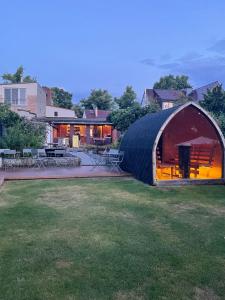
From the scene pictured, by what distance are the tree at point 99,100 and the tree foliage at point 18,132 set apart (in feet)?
123

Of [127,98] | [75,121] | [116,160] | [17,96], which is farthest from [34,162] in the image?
[127,98]

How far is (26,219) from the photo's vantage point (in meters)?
7.45

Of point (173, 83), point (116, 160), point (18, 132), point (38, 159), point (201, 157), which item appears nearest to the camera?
point (201, 157)

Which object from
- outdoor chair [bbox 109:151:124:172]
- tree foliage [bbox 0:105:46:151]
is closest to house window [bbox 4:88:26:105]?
tree foliage [bbox 0:105:46:151]

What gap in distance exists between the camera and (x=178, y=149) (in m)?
15.1

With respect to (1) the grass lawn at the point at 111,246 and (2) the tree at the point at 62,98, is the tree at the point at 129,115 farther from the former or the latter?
(2) the tree at the point at 62,98

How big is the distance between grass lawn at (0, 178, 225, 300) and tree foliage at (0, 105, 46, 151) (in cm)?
1003

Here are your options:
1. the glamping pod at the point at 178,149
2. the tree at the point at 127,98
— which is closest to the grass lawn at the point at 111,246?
the glamping pod at the point at 178,149

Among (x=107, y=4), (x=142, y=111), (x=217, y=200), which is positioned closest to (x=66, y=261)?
(x=217, y=200)

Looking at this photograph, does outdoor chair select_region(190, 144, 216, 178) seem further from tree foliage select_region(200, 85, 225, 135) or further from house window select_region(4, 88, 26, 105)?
house window select_region(4, 88, 26, 105)

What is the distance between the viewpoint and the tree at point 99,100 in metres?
64.3

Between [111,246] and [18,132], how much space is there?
53.2 feet

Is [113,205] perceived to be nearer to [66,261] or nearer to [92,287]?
[66,261]

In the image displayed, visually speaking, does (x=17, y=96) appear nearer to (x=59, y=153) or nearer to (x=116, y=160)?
(x=59, y=153)
